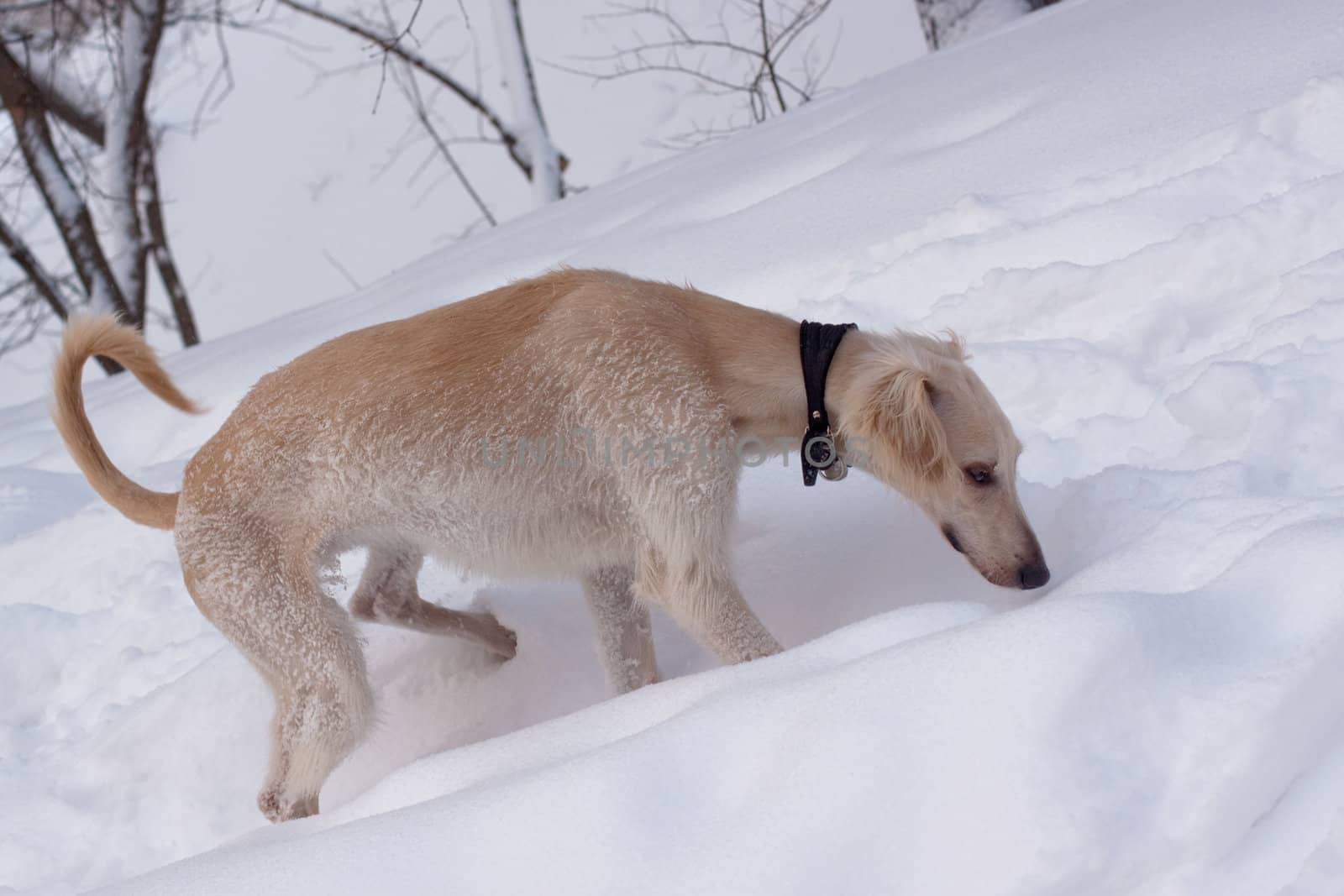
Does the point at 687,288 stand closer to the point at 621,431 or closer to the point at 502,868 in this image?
the point at 621,431

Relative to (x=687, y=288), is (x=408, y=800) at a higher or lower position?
lower

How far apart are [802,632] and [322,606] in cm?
108

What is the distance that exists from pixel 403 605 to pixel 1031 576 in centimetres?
149

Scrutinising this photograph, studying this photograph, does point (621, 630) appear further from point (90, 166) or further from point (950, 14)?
point (90, 166)

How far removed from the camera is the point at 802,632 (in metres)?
2.71

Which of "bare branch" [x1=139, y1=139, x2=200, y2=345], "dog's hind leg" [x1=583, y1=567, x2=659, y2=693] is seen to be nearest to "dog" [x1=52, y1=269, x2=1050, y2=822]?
"dog's hind leg" [x1=583, y1=567, x2=659, y2=693]

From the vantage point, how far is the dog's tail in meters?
2.54

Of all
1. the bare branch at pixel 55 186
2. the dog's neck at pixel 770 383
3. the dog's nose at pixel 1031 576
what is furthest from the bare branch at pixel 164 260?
the dog's nose at pixel 1031 576

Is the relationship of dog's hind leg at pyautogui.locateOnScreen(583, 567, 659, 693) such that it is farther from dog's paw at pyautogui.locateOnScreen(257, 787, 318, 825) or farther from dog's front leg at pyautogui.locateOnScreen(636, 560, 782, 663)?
dog's paw at pyautogui.locateOnScreen(257, 787, 318, 825)

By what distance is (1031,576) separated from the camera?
7.62ft

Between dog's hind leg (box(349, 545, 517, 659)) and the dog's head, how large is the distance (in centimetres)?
111

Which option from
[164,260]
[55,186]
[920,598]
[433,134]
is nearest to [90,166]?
[55,186]

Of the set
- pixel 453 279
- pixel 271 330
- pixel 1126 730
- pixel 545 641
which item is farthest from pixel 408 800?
pixel 271 330

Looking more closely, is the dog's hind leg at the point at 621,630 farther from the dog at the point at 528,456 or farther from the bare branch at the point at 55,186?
the bare branch at the point at 55,186
